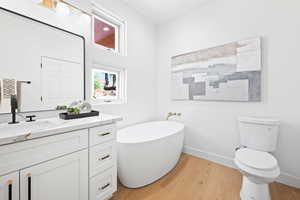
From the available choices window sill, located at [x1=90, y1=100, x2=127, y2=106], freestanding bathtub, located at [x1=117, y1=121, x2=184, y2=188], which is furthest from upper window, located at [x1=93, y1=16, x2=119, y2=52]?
freestanding bathtub, located at [x1=117, y1=121, x2=184, y2=188]

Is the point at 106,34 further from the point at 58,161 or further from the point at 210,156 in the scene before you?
the point at 210,156

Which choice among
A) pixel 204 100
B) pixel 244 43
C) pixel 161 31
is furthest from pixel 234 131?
pixel 161 31

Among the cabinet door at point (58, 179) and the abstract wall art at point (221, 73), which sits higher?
the abstract wall art at point (221, 73)

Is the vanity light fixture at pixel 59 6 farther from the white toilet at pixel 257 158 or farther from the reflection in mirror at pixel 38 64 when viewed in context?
the white toilet at pixel 257 158

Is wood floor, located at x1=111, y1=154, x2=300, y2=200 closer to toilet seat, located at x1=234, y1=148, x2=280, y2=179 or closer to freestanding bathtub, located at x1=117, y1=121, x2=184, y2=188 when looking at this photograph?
freestanding bathtub, located at x1=117, y1=121, x2=184, y2=188

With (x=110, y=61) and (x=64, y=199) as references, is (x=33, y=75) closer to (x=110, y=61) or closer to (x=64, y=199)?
(x=110, y=61)

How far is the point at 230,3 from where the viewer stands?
1.92 m

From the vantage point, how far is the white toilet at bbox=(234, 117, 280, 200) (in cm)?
113

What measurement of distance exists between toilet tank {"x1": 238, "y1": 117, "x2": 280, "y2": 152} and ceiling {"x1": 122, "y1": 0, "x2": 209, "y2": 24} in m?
2.06

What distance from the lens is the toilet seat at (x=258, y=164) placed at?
111 cm

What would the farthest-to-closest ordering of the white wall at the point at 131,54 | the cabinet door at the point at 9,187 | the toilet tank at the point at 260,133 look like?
the toilet tank at the point at 260,133 < the white wall at the point at 131,54 < the cabinet door at the point at 9,187

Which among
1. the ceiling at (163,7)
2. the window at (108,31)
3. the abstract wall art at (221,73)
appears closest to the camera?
the abstract wall art at (221,73)

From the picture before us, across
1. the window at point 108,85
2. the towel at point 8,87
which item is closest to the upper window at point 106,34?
the window at point 108,85

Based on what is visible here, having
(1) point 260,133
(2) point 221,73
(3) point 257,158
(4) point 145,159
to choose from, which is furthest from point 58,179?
(2) point 221,73
